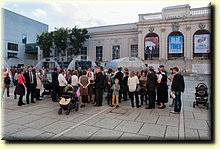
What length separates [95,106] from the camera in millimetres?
7660

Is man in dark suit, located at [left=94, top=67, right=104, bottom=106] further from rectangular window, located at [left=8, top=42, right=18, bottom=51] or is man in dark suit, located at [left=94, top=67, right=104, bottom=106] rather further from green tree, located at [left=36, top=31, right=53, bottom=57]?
rectangular window, located at [left=8, top=42, right=18, bottom=51]

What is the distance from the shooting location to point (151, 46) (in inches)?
1138

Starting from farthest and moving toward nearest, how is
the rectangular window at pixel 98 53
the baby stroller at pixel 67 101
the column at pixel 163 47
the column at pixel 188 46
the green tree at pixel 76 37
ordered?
the rectangular window at pixel 98 53
the green tree at pixel 76 37
the column at pixel 163 47
the column at pixel 188 46
the baby stroller at pixel 67 101

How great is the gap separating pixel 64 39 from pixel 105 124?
29.2 m

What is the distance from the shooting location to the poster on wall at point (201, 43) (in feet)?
83.8

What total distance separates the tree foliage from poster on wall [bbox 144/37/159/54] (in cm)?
1284

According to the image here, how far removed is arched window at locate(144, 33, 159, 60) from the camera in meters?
28.6

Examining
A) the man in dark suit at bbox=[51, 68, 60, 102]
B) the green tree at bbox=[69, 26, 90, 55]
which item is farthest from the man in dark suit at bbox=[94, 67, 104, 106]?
the green tree at bbox=[69, 26, 90, 55]

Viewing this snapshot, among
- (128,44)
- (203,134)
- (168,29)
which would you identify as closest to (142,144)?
(203,134)

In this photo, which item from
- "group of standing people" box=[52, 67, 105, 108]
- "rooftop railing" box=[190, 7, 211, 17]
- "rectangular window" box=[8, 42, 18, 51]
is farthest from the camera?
"rectangular window" box=[8, 42, 18, 51]

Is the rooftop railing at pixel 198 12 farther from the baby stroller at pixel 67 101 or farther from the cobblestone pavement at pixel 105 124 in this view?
the baby stroller at pixel 67 101

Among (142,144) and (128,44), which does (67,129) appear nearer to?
(142,144)

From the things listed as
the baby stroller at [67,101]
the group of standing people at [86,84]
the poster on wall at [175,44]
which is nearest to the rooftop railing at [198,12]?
the poster on wall at [175,44]

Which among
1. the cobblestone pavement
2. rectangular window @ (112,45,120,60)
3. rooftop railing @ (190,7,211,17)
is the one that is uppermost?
rooftop railing @ (190,7,211,17)
